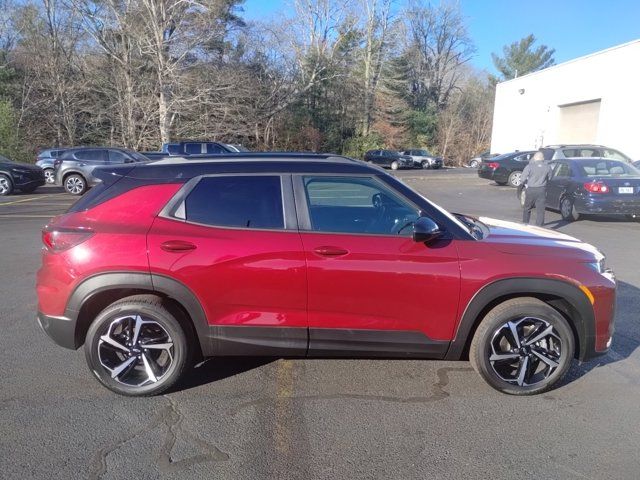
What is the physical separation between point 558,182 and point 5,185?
56.5ft

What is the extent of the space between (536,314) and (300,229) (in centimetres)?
174

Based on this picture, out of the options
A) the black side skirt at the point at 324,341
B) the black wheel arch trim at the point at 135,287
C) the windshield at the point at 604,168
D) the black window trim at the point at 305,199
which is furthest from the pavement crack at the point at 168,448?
the windshield at the point at 604,168

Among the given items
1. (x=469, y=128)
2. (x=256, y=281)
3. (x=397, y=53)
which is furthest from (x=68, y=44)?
(x=469, y=128)

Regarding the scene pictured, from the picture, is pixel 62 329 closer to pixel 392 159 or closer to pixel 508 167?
pixel 508 167

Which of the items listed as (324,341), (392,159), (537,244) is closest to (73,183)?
(324,341)

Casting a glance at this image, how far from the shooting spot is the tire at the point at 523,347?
340cm

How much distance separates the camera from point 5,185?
16.6 meters

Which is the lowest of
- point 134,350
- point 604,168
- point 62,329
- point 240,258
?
point 134,350

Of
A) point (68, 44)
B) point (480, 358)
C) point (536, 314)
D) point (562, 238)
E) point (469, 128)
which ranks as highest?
point (68, 44)

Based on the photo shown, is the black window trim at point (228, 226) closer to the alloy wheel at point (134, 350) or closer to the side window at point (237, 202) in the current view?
the side window at point (237, 202)

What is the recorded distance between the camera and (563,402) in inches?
135

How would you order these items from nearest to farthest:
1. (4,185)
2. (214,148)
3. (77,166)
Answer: (4,185) → (77,166) → (214,148)

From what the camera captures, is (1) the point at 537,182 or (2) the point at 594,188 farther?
(2) the point at 594,188

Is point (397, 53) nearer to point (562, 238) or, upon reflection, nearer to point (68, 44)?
point (68, 44)
